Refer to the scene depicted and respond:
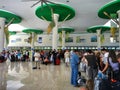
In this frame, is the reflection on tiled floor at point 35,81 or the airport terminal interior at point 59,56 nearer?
the airport terminal interior at point 59,56

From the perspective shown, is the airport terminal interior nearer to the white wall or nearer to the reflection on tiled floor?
the reflection on tiled floor

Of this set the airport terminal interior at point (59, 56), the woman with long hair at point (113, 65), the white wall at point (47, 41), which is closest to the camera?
the woman with long hair at point (113, 65)

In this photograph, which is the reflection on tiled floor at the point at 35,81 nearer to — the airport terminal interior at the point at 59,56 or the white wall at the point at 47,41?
the airport terminal interior at the point at 59,56

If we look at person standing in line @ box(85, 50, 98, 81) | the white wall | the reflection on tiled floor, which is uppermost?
the white wall

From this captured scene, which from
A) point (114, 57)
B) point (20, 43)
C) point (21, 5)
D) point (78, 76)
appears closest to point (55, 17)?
point (21, 5)

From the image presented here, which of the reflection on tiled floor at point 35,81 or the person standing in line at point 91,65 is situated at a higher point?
the person standing in line at point 91,65

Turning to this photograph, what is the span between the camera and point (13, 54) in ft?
81.9

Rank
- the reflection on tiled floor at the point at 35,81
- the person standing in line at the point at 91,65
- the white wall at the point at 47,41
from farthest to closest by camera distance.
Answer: the white wall at the point at 47,41 → the reflection on tiled floor at the point at 35,81 → the person standing in line at the point at 91,65

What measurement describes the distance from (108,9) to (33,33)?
20.8 meters

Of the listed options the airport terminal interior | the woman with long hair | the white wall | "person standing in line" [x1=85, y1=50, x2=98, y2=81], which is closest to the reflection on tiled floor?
the airport terminal interior

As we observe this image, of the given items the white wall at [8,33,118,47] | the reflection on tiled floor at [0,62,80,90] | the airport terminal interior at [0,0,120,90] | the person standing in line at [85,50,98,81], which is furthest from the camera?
the white wall at [8,33,118,47]

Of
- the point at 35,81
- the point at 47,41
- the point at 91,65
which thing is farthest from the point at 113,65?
the point at 47,41

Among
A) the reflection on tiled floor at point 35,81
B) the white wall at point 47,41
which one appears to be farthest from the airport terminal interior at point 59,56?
the white wall at point 47,41

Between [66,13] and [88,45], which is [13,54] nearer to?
[66,13]
